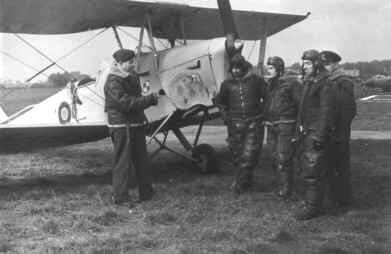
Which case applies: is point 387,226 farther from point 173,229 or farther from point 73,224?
point 73,224

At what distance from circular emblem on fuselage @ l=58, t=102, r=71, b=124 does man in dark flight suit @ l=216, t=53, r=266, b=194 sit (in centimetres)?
310

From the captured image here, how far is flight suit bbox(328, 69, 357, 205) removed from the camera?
5.39 meters

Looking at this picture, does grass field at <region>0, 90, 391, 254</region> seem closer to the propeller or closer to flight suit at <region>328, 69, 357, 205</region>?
flight suit at <region>328, 69, 357, 205</region>

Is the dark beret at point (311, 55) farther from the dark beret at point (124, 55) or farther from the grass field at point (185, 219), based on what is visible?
the dark beret at point (124, 55)

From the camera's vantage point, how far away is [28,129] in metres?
7.04

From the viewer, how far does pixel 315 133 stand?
5051 mm

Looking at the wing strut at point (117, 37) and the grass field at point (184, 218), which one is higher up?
the wing strut at point (117, 37)

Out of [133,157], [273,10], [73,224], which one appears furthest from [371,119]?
[73,224]

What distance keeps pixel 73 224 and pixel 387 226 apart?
2.99m

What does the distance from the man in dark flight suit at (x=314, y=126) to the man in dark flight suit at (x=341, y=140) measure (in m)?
0.21

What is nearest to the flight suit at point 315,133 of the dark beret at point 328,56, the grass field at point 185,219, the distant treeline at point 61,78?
the dark beret at point 328,56

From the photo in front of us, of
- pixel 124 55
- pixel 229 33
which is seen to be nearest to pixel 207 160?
pixel 229 33

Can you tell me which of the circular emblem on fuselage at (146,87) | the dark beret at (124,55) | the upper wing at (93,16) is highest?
the upper wing at (93,16)

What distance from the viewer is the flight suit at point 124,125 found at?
5941 mm
